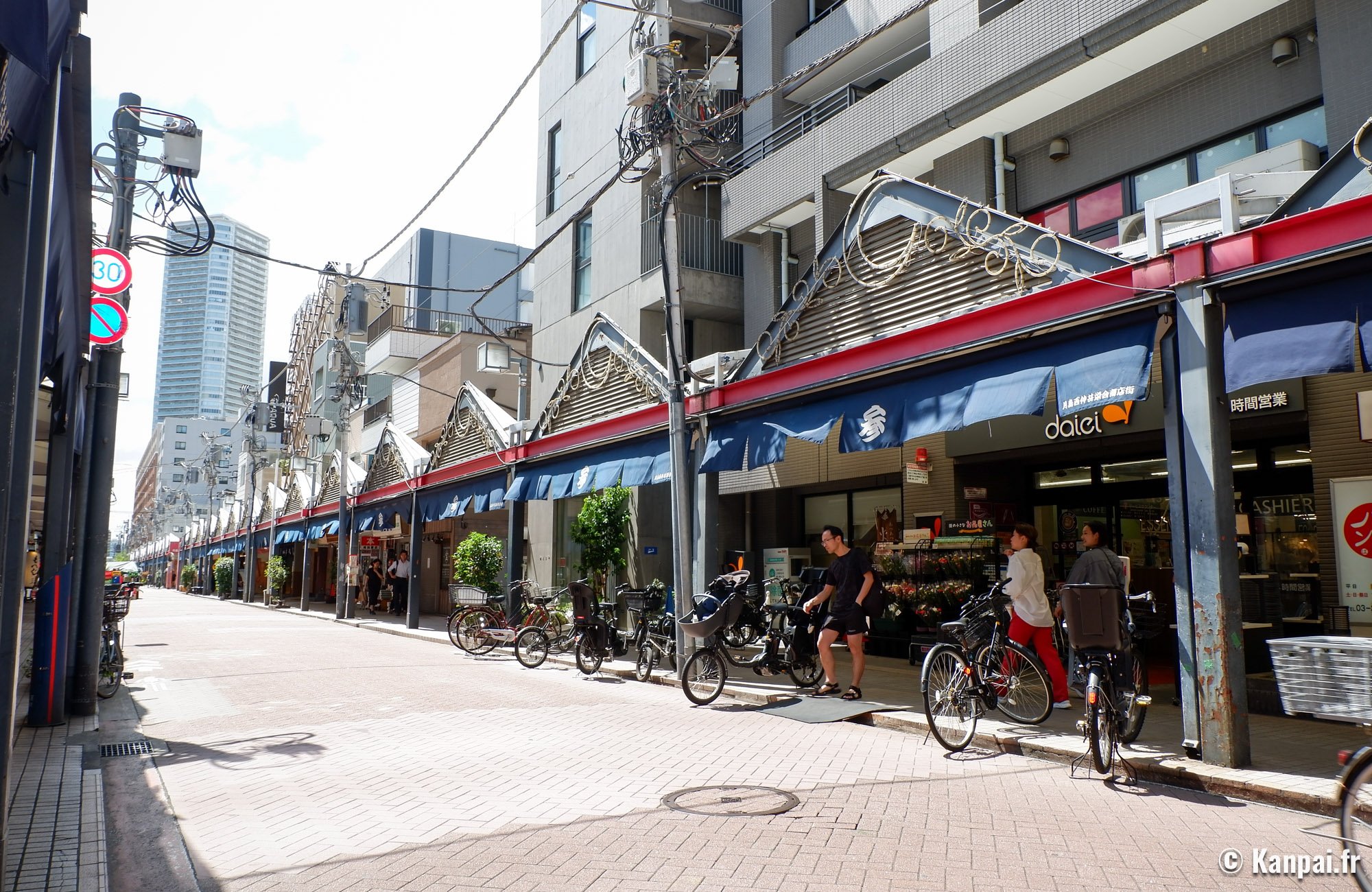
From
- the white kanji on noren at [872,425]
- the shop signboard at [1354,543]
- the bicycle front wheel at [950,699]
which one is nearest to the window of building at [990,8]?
the white kanji on noren at [872,425]

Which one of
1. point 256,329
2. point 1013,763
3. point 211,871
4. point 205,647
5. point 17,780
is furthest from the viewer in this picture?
point 256,329

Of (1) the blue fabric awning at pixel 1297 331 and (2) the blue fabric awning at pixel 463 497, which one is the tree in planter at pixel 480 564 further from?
(1) the blue fabric awning at pixel 1297 331

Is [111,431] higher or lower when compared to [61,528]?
higher

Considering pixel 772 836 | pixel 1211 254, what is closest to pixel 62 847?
pixel 772 836

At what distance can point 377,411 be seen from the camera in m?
42.4

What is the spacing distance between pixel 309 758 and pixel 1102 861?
6011mm

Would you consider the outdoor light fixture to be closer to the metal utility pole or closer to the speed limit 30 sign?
the speed limit 30 sign

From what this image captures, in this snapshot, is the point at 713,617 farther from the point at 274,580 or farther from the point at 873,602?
the point at 274,580

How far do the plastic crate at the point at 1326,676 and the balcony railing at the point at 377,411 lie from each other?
125 ft

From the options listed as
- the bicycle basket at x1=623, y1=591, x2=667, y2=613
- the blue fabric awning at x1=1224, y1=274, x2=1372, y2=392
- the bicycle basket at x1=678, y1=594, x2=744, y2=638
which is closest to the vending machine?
the bicycle basket at x1=623, y1=591, x2=667, y2=613

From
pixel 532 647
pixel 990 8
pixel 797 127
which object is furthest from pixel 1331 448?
pixel 797 127

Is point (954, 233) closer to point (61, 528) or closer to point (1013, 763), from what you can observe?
point (1013, 763)

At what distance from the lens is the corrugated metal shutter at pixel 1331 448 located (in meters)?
11.1

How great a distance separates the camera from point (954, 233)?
989 cm
